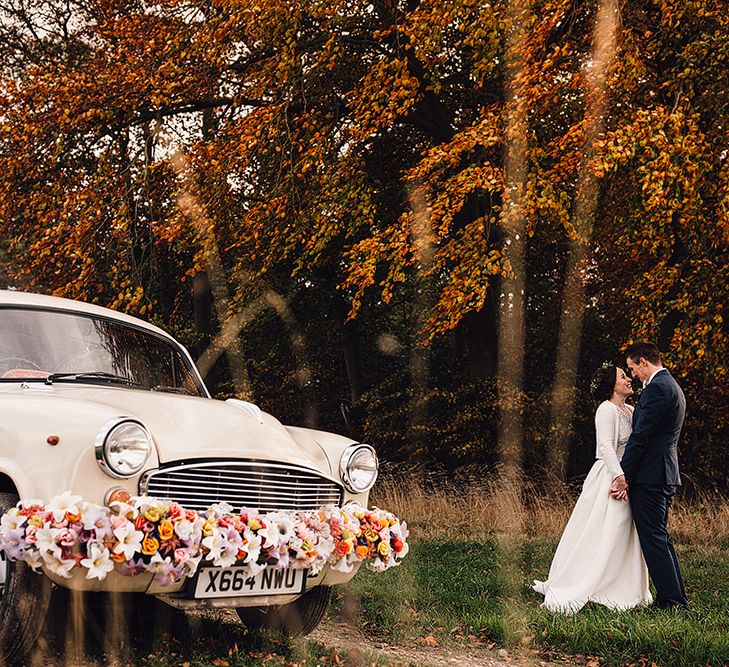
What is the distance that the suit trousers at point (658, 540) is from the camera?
20.9 feet

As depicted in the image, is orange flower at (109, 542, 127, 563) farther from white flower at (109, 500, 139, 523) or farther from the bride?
the bride

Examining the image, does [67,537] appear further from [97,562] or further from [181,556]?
[181,556]

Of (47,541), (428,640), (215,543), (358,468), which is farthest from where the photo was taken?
(428,640)

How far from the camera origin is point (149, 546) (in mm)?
3748

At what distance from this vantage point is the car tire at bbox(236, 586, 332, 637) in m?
5.13

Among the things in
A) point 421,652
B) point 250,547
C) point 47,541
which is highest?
point 47,541

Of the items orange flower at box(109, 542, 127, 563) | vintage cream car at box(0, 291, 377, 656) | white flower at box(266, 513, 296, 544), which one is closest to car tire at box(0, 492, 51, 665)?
vintage cream car at box(0, 291, 377, 656)

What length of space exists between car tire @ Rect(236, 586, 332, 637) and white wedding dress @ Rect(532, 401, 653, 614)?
2096 millimetres

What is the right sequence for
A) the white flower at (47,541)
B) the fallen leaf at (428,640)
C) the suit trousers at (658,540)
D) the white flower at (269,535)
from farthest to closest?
1. the suit trousers at (658,540)
2. the fallen leaf at (428,640)
3. the white flower at (269,535)
4. the white flower at (47,541)

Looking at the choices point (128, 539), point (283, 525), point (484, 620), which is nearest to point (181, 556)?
point (128, 539)

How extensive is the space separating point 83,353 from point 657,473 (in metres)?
4.14

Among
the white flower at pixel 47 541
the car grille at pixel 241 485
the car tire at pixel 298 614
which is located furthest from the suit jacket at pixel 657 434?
the white flower at pixel 47 541

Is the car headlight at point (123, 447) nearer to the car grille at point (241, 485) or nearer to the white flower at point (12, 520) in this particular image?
the car grille at point (241, 485)

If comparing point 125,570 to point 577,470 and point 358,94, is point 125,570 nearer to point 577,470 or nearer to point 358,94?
point 358,94
